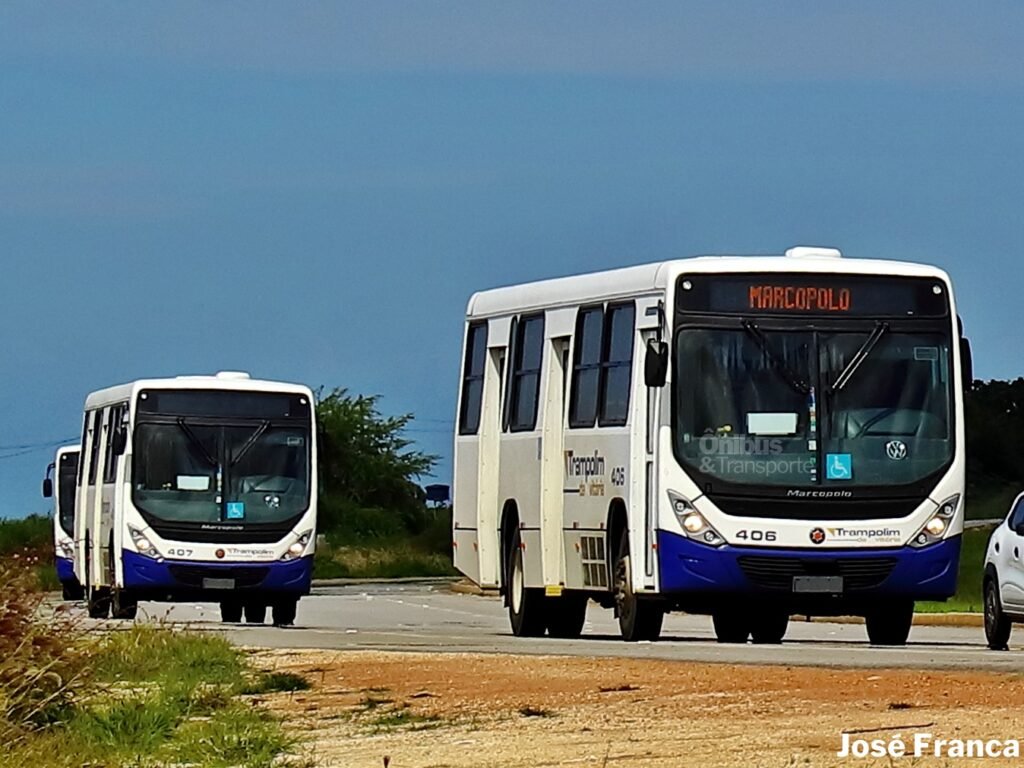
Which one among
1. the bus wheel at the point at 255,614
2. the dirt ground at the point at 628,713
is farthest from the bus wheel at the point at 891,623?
the bus wheel at the point at 255,614

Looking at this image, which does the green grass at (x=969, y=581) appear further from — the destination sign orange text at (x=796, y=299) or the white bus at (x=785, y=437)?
the destination sign orange text at (x=796, y=299)

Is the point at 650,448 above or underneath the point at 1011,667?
above

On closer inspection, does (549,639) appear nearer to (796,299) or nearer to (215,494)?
(796,299)

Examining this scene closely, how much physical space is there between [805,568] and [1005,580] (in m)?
3.60

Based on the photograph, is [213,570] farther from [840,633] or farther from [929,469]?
[929,469]

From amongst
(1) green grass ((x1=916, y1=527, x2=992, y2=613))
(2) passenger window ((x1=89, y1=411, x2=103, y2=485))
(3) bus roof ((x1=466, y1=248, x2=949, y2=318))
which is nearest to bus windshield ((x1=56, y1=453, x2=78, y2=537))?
(2) passenger window ((x1=89, y1=411, x2=103, y2=485))

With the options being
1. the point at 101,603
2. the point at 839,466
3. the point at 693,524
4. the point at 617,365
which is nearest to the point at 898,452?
the point at 839,466

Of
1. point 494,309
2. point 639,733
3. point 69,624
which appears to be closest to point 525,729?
point 639,733

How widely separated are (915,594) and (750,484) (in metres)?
1.77

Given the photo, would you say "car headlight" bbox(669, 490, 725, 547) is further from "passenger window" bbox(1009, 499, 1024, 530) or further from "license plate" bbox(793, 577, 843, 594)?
"passenger window" bbox(1009, 499, 1024, 530)

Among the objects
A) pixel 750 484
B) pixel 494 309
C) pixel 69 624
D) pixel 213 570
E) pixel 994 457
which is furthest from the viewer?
pixel 994 457

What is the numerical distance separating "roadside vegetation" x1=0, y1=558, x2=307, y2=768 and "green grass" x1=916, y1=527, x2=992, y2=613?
65.3 feet

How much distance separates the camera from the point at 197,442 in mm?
36312

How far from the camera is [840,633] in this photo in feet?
121
